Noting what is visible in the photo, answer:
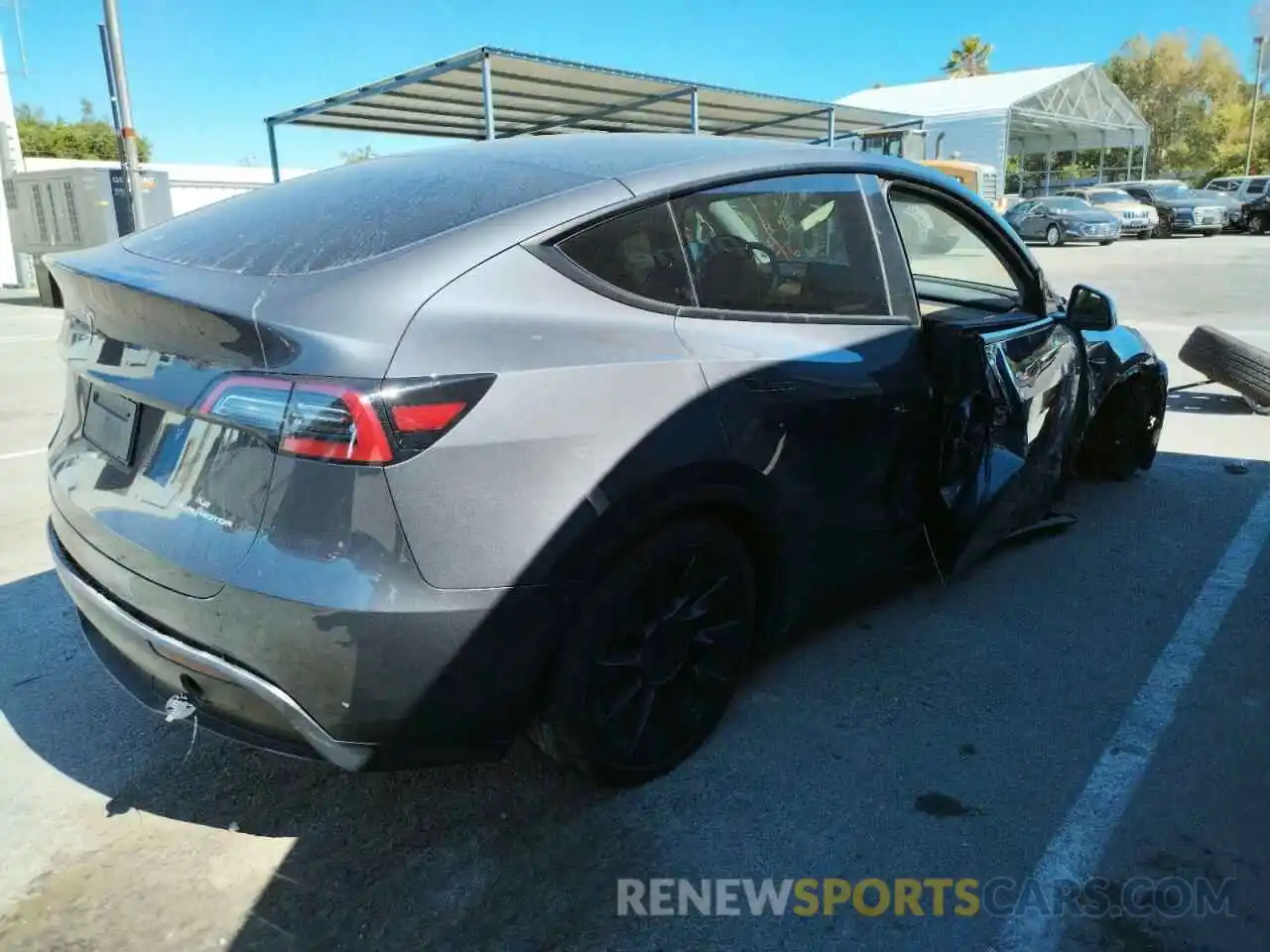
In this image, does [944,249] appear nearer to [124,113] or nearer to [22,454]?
[22,454]

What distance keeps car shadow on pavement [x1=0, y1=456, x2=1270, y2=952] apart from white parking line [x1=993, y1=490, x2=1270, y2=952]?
9 centimetres

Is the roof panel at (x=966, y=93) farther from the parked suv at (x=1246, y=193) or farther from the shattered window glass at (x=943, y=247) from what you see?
the shattered window glass at (x=943, y=247)

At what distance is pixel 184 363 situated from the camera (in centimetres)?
210

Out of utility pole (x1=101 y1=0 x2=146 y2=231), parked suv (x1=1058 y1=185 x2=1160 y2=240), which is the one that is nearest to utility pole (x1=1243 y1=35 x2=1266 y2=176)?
parked suv (x1=1058 y1=185 x2=1160 y2=240)

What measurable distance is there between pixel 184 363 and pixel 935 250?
9.37ft

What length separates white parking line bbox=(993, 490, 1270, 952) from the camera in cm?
212

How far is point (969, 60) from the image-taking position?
66188 mm

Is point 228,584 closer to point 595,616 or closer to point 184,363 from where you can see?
point 184,363

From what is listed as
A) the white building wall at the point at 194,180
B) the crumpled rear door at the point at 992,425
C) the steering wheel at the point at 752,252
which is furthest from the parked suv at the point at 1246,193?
the steering wheel at the point at 752,252

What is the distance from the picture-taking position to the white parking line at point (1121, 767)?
2.12 metres

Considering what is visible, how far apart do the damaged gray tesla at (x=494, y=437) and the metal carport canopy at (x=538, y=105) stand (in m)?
11.6

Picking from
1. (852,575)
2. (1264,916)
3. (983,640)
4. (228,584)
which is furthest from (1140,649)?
(228,584)

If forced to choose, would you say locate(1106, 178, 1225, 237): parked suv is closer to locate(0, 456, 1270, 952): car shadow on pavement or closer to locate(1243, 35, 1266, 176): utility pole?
locate(1243, 35, 1266, 176): utility pole

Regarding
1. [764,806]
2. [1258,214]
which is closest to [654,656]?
[764,806]
